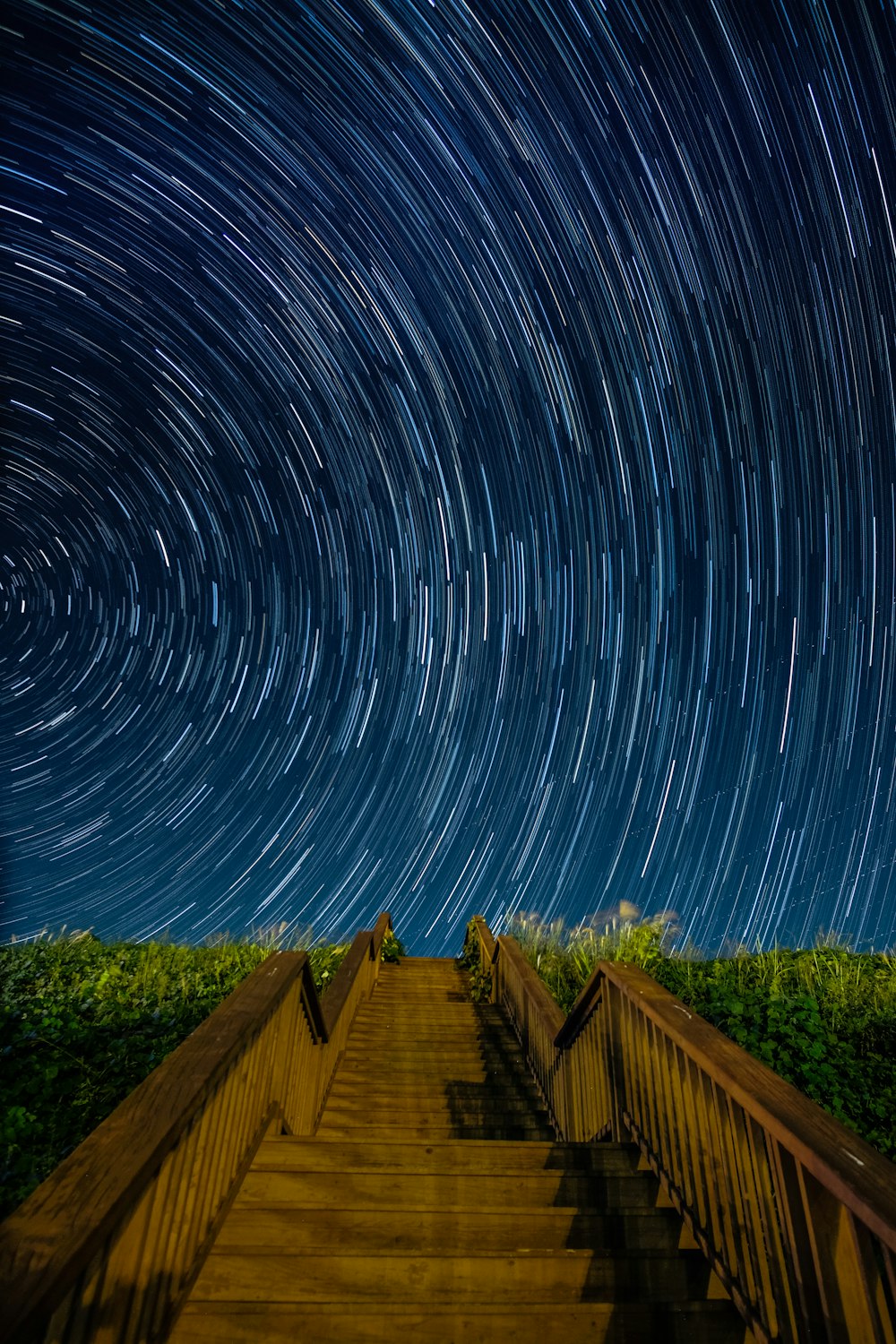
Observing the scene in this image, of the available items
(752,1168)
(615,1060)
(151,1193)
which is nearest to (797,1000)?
(615,1060)

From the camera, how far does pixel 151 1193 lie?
2.14m

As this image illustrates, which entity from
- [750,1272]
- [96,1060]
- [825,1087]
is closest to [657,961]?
[825,1087]

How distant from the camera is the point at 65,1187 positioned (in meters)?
1.79

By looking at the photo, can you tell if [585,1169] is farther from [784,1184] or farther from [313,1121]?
[313,1121]

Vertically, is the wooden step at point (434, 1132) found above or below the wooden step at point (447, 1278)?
below

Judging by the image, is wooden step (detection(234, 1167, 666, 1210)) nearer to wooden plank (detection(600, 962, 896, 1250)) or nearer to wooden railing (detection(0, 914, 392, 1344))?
wooden railing (detection(0, 914, 392, 1344))

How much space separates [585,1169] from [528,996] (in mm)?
3478

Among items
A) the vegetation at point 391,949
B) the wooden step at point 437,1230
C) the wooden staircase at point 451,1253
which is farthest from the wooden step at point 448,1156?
the vegetation at point 391,949

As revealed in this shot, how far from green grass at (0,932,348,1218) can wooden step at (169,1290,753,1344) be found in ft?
11.7

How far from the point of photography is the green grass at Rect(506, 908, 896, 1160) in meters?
6.55

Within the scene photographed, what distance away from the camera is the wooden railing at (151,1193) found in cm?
155

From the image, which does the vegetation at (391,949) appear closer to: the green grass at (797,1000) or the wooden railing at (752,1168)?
the green grass at (797,1000)

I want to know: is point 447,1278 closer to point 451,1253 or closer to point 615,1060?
→ point 451,1253

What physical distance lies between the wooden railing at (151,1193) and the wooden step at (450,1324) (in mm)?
216
